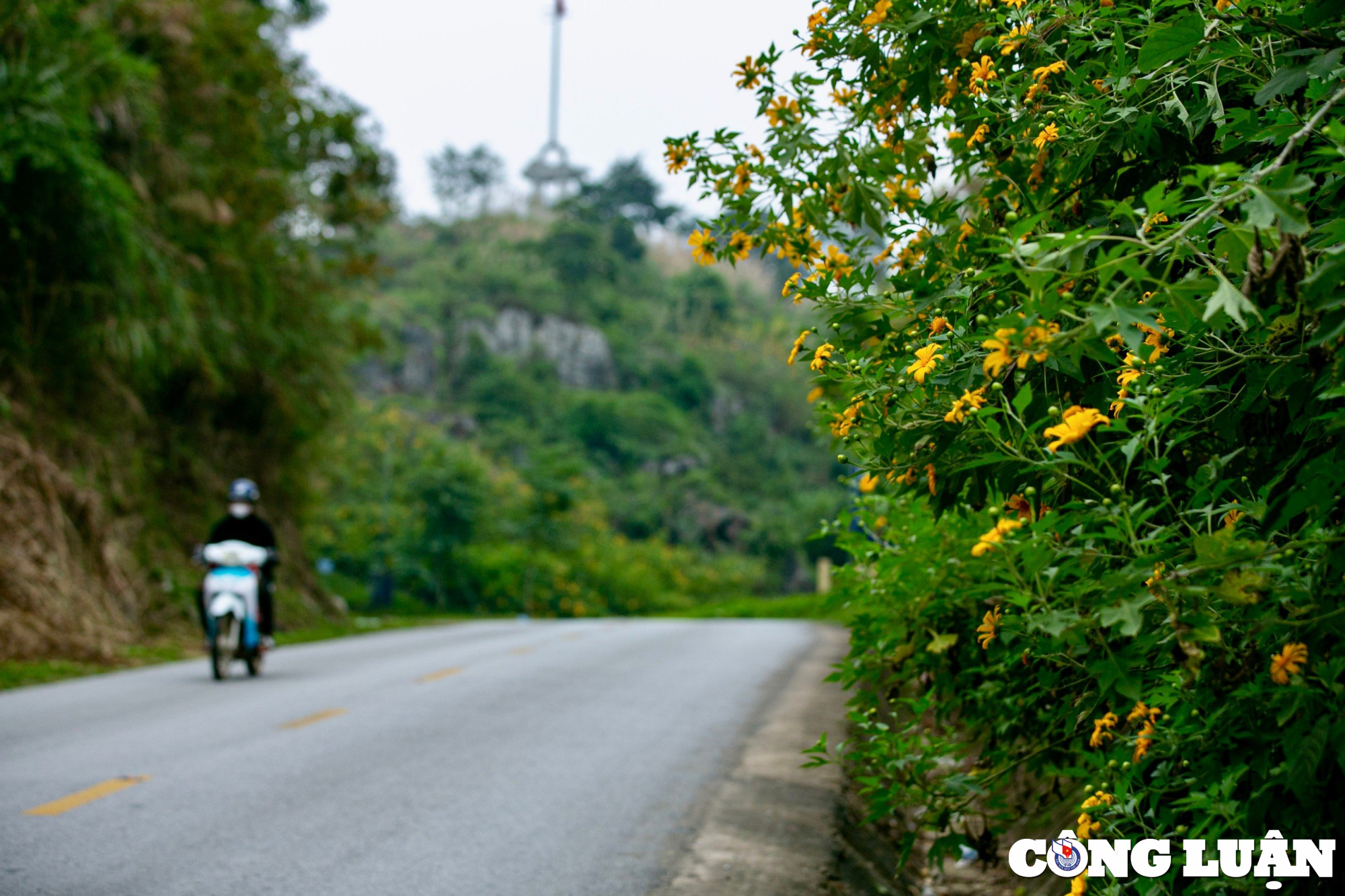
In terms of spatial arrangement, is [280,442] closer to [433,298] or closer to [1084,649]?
[1084,649]

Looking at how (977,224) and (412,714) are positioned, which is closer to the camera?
(977,224)

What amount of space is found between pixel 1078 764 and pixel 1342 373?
7.95ft

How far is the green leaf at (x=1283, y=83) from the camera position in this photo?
2.25 m

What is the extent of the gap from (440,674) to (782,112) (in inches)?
328

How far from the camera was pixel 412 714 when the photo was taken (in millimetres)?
8758

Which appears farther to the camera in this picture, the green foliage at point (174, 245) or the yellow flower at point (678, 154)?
the green foliage at point (174, 245)

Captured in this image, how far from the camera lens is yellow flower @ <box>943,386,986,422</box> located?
241 cm

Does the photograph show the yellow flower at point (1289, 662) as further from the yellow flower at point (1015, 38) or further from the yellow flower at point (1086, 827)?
the yellow flower at point (1015, 38)

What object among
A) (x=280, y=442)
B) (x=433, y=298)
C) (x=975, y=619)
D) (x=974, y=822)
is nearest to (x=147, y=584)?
(x=280, y=442)

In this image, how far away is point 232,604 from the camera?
10.9 m

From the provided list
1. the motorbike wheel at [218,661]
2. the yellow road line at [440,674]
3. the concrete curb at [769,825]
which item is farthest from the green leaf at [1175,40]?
the motorbike wheel at [218,661]

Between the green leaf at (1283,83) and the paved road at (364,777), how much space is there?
334 centimetres

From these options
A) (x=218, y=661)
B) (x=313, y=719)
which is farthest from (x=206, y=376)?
(x=313, y=719)
